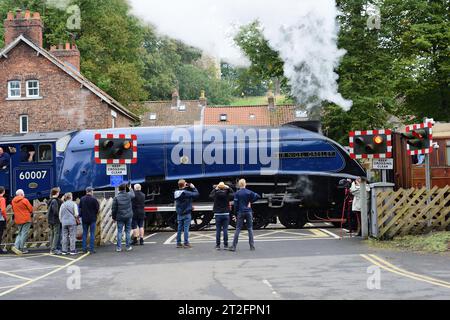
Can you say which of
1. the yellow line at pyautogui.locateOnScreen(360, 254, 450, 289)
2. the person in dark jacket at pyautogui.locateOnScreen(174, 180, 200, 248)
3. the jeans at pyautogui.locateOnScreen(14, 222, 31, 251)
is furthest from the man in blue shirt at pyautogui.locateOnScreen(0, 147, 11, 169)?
the yellow line at pyautogui.locateOnScreen(360, 254, 450, 289)

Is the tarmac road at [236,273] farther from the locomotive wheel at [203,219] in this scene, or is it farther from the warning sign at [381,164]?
the locomotive wheel at [203,219]

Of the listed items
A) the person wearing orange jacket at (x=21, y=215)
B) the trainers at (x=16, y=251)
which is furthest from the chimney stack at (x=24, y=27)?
the trainers at (x=16, y=251)

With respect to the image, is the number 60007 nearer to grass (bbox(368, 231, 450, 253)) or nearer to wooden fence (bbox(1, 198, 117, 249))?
wooden fence (bbox(1, 198, 117, 249))

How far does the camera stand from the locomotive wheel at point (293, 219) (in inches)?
758

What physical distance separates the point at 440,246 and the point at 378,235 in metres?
1.86

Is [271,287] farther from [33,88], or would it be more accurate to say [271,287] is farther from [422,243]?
[33,88]

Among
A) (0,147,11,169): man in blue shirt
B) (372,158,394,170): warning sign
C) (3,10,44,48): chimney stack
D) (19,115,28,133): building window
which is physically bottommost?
(372,158,394,170): warning sign

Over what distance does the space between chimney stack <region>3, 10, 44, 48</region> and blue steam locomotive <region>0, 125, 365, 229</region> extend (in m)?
16.3

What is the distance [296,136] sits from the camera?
19672 millimetres

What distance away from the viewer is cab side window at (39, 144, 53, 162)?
19.8 meters

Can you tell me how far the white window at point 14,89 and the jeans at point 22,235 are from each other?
69.8ft

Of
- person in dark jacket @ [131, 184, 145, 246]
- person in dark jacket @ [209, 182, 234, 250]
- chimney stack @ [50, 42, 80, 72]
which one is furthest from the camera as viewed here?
chimney stack @ [50, 42, 80, 72]

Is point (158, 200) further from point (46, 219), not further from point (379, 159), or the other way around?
point (379, 159)
